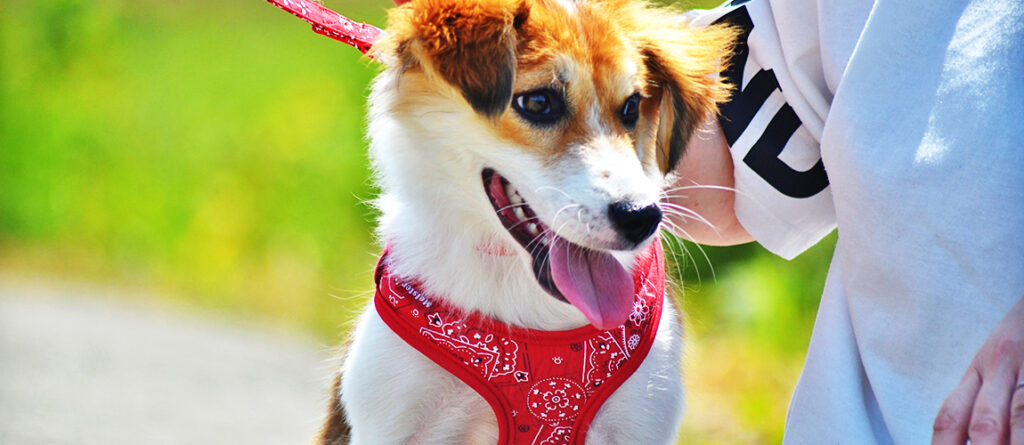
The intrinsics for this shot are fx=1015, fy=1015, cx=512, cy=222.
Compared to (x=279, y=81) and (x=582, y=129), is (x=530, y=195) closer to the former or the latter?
(x=582, y=129)

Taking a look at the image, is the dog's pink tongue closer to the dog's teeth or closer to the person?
the dog's teeth

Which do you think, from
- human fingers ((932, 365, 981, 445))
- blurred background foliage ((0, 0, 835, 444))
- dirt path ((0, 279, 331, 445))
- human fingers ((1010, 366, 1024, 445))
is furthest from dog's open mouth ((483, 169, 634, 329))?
dirt path ((0, 279, 331, 445))

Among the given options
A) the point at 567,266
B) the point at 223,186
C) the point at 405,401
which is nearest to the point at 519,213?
the point at 567,266

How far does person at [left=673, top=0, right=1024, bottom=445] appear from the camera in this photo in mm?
1568

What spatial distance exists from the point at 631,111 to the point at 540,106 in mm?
261

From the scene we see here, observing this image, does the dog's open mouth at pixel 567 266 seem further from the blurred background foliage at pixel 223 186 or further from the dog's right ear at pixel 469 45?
the blurred background foliage at pixel 223 186

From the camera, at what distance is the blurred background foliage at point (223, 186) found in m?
5.02

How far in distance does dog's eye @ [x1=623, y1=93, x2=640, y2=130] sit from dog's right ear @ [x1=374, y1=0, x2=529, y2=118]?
1.10ft

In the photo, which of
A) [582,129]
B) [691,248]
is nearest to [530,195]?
[582,129]

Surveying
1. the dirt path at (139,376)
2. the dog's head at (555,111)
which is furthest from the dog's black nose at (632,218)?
the dirt path at (139,376)

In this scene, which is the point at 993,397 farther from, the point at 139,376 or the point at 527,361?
the point at 139,376

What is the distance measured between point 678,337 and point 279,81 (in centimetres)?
570

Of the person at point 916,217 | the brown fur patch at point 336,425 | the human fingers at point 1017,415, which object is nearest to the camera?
the human fingers at point 1017,415

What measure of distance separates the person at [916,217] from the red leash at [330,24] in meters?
0.92
